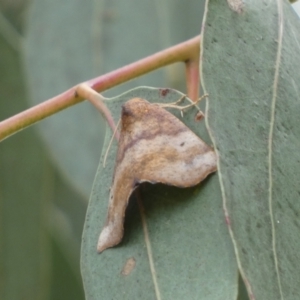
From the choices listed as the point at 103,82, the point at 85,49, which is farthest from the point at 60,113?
the point at 103,82

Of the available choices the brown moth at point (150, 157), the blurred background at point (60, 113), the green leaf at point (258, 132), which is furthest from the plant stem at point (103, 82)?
the blurred background at point (60, 113)

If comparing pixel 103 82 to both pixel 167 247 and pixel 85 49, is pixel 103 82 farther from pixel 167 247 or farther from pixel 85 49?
pixel 85 49

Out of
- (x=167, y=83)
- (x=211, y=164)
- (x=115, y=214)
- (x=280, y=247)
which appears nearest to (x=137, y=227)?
(x=115, y=214)

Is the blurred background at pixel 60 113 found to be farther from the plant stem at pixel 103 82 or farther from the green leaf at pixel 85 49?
the plant stem at pixel 103 82

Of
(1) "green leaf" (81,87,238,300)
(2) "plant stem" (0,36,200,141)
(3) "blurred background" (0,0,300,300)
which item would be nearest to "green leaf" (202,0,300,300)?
(1) "green leaf" (81,87,238,300)

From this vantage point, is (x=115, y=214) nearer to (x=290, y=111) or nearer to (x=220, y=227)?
(x=220, y=227)

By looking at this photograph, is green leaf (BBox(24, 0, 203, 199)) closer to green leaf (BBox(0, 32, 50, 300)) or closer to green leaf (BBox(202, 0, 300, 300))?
green leaf (BBox(0, 32, 50, 300))
